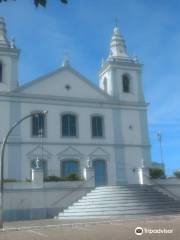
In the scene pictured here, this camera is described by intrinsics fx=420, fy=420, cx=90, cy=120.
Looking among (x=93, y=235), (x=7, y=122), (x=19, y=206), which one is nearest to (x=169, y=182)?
(x=19, y=206)

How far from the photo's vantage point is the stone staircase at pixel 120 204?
2286 cm

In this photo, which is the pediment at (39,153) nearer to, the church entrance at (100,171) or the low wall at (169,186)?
the church entrance at (100,171)

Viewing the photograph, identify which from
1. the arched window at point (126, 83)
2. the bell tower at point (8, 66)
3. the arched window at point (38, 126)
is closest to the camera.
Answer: the arched window at point (38, 126)

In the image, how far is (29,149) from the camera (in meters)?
30.9

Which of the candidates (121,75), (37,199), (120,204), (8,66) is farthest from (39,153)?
(121,75)

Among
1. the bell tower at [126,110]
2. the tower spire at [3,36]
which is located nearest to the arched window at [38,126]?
the bell tower at [126,110]

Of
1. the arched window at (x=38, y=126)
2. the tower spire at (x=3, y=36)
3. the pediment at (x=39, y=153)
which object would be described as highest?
the tower spire at (x=3, y=36)

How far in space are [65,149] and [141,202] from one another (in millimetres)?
9600

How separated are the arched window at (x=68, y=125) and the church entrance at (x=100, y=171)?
284cm

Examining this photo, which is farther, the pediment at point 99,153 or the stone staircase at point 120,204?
the pediment at point 99,153

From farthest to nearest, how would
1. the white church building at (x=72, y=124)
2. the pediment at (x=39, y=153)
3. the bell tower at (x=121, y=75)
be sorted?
the bell tower at (x=121, y=75) < the white church building at (x=72, y=124) < the pediment at (x=39, y=153)

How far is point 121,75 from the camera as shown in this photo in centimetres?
3612

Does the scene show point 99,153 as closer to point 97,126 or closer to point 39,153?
point 97,126

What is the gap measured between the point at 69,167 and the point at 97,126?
4.17 metres
